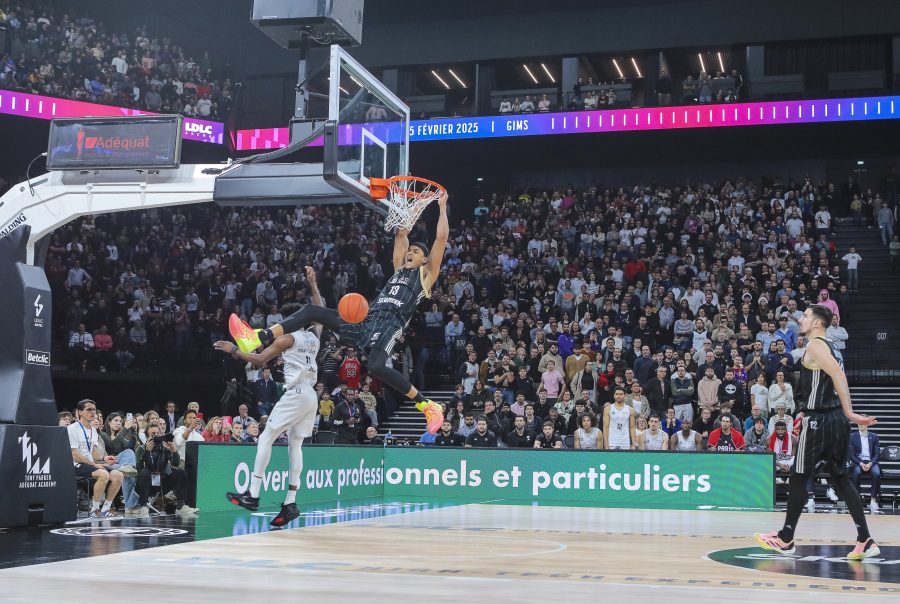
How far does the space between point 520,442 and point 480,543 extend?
29.0 ft

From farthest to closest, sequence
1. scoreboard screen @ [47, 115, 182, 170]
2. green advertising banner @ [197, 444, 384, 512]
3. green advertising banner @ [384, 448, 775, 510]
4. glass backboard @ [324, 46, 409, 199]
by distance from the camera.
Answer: green advertising banner @ [384, 448, 775, 510] → green advertising banner @ [197, 444, 384, 512] → scoreboard screen @ [47, 115, 182, 170] → glass backboard @ [324, 46, 409, 199]

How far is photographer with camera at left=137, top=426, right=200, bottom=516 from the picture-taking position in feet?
41.6

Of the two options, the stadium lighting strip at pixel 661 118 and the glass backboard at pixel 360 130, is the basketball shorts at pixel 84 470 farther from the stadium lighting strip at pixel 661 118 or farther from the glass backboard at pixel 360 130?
the stadium lighting strip at pixel 661 118

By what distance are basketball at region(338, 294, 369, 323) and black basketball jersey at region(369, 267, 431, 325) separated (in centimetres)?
61

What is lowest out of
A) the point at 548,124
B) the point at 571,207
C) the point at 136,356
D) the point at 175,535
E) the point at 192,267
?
the point at 175,535

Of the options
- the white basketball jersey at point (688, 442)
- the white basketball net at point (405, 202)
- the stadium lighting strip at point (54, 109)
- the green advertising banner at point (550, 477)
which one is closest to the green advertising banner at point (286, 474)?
the green advertising banner at point (550, 477)

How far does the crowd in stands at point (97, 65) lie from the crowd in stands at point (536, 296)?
10.8 feet

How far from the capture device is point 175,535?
9461mm

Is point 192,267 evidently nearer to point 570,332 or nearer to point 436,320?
point 436,320

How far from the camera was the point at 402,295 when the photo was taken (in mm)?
9977

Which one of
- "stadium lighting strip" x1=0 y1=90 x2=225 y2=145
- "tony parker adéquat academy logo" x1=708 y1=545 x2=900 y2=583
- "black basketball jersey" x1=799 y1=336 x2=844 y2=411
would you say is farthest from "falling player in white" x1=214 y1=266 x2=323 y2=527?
"stadium lighting strip" x1=0 y1=90 x2=225 y2=145

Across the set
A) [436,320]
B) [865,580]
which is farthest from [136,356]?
[865,580]

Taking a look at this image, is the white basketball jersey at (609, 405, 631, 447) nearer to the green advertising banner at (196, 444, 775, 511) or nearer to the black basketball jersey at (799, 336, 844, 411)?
the green advertising banner at (196, 444, 775, 511)

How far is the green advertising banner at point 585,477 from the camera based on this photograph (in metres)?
16.0
